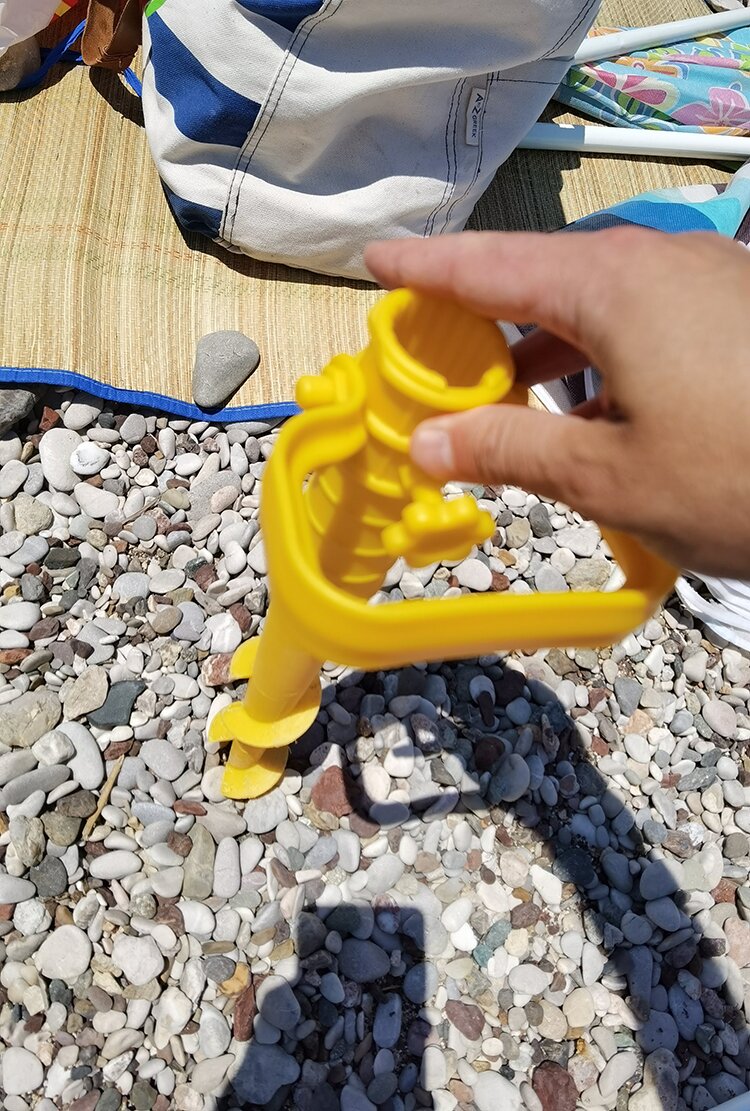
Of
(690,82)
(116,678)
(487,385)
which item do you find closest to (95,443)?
(116,678)

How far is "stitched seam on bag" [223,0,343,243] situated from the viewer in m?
1.08

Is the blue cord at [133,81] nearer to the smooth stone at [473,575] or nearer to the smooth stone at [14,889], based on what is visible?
the smooth stone at [473,575]

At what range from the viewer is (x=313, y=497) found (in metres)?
0.63

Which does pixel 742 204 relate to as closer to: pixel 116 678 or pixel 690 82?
pixel 690 82

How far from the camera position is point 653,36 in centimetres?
171

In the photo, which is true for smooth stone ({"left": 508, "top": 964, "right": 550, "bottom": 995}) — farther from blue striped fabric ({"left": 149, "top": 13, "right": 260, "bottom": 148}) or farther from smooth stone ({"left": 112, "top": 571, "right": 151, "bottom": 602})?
blue striped fabric ({"left": 149, "top": 13, "right": 260, "bottom": 148})

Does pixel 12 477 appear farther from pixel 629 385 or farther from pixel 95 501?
pixel 629 385

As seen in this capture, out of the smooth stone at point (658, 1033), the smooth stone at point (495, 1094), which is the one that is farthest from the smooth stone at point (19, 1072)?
the smooth stone at point (658, 1033)

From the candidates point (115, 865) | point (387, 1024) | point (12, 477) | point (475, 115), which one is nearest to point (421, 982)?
point (387, 1024)

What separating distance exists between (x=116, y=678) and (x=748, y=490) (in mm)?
887

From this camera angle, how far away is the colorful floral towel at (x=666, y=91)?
1.67 m

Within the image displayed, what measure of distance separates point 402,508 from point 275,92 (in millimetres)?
861

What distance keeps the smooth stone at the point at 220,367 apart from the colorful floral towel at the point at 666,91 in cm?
94

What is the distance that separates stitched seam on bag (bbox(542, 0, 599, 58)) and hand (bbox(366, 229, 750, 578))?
0.81m
